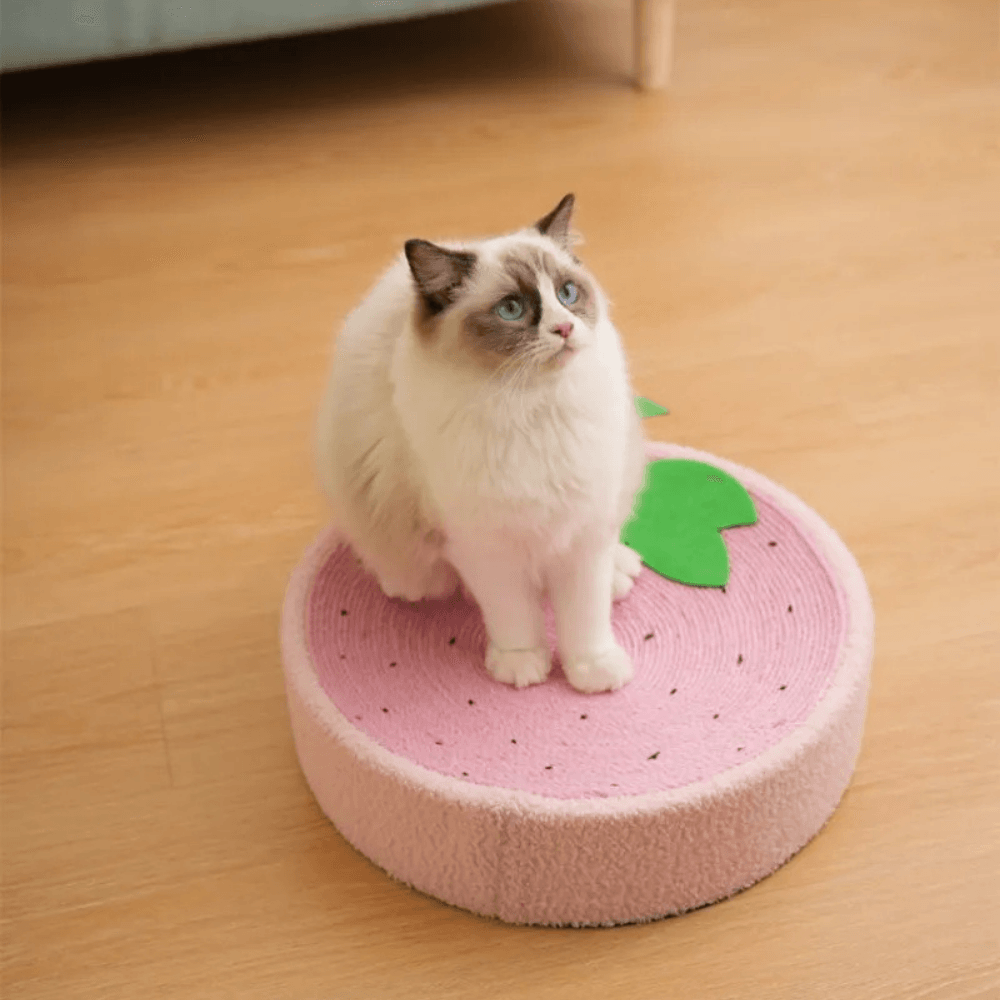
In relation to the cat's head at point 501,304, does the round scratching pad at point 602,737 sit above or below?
below

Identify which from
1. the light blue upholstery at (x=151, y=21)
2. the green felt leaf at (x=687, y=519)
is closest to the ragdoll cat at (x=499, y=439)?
the green felt leaf at (x=687, y=519)

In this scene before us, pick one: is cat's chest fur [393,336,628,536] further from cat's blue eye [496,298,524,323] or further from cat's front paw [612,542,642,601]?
cat's front paw [612,542,642,601]

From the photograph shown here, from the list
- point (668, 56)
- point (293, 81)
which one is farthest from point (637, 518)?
point (293, 81)

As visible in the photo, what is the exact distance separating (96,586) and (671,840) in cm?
86

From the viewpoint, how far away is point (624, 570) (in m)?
1.47

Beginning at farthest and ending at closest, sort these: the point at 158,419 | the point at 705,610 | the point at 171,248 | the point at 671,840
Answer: the point at 171,248
the point at 158,419
the point at 705,610
the point at 671,840

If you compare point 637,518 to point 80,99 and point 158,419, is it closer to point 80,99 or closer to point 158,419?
point 158,419

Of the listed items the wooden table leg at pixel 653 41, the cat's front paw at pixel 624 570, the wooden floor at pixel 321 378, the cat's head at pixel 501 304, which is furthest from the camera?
the wooden table leg at pixel 653 41

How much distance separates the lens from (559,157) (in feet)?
8.65

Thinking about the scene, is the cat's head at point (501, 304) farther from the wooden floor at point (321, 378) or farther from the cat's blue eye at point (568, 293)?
the wooden floor at point (321, 378)

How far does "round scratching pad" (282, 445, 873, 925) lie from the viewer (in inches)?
47.1

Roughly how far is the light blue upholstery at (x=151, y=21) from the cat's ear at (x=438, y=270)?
5.36ft

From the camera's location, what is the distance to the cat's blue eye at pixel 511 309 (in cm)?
113

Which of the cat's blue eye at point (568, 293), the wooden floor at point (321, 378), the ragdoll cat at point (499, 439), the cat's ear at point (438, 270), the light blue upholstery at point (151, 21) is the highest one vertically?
the cat's ear at point (438, 270)
